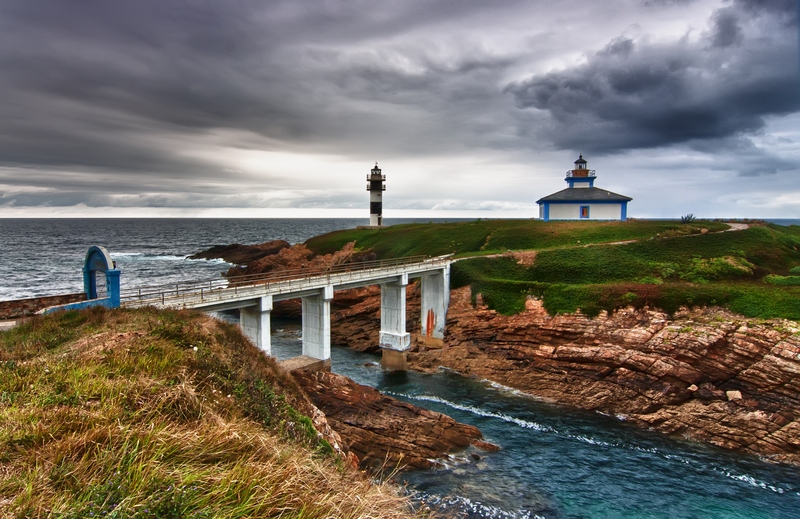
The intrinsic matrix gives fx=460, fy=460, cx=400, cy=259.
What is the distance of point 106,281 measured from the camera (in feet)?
75.4

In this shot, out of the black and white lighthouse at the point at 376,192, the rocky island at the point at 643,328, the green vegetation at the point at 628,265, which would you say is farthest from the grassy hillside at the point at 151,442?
the black and white lighthouse at the point at 376,192

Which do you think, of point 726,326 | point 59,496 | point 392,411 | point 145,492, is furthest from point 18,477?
point 726,326

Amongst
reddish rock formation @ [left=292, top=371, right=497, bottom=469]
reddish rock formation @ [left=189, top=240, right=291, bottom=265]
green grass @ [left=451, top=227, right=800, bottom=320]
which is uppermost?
green grass @ [left=451, top=227, right=800, bottom=320]

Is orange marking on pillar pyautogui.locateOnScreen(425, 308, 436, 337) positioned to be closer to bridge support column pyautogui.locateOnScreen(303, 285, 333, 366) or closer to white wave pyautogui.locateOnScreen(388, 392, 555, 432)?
white wave pyautogui.locateOnScreen(388, 392, 555, 432)

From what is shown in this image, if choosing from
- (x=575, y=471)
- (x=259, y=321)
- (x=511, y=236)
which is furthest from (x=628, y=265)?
(x=259, y=321)

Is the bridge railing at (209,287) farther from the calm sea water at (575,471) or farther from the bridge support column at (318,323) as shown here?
the calm sea water at (575,471)

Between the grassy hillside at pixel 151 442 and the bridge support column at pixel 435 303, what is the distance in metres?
29.8

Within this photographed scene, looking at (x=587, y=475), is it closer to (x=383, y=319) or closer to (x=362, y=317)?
(x=383, y=319)

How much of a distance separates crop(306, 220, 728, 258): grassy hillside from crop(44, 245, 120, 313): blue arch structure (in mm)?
39390

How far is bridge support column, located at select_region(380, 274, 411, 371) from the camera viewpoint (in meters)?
39.6

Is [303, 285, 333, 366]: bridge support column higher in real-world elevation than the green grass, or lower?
lower

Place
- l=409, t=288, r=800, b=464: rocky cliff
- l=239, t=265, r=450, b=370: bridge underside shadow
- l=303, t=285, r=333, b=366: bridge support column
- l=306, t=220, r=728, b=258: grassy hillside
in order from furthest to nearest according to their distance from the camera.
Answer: l=306, t=220, r=728, b=258: grassy hillside
l=303, t=285, r=333, b=366: bridge support column
l=239, t=265, r=450, b=370: bridge underside shadow
l=409, t=288, r=800, b=464: rocky cliff

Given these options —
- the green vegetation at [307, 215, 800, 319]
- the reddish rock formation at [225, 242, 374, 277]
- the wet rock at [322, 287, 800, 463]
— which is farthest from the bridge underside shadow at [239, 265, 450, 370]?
the reddish rock formation at [225, 242, 374, 277]

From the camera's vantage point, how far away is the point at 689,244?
49688 mm
